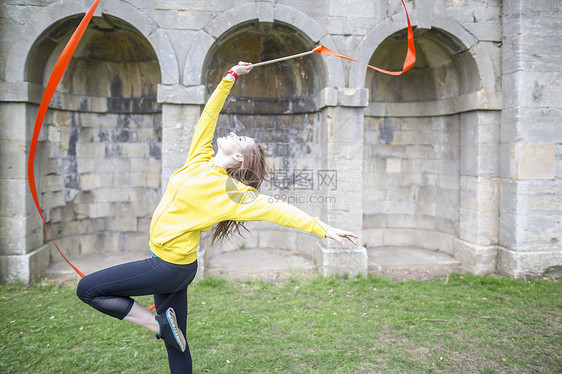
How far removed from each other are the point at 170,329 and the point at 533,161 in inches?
211

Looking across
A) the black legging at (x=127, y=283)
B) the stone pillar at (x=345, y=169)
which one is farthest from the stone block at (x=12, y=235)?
the stone pillar at (x=345, y=169)

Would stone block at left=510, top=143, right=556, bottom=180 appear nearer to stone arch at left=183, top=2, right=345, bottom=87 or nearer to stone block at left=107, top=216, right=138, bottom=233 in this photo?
stone arch at left=183, top=2, right=345, bottom=87

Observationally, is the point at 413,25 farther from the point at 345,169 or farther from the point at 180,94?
the point at 180,94

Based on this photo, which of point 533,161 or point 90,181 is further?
point 90,181

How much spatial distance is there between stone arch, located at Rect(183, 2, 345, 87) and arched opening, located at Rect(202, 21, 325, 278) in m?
0.62

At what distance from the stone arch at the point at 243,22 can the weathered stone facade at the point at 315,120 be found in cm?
2

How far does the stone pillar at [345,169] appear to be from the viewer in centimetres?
552

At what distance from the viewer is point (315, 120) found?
21.2ft

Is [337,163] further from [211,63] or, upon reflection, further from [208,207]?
[208,207]

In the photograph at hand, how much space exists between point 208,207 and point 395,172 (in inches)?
215

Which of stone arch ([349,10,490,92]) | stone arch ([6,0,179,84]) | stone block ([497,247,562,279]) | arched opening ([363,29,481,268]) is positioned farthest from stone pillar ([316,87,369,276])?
stone arch ([6,0,179,84])

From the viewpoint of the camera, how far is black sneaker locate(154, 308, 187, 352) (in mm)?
2418

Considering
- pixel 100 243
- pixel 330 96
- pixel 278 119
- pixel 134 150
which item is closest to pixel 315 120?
pixel 278 119

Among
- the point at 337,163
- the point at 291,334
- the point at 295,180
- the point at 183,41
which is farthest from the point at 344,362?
the point at 183,41
